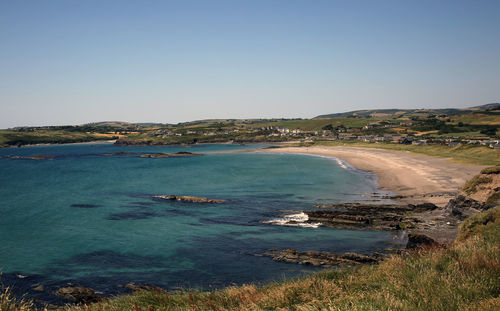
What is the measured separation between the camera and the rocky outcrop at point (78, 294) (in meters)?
17.0

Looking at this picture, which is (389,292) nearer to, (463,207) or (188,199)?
(463,207)

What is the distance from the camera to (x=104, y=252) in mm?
25422

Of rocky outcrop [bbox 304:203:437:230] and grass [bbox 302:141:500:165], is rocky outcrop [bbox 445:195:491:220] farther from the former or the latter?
grass [bbox 302:141:500:165]

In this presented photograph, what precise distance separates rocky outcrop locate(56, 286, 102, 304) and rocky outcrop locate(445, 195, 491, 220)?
26.4m

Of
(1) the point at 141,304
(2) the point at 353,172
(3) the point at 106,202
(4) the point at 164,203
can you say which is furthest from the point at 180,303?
(2) the point at 353,172

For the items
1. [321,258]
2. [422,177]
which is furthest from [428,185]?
[321,258]

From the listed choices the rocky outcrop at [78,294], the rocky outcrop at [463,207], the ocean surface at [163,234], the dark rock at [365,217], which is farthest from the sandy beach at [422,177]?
the rocky outcrop at [78,294]

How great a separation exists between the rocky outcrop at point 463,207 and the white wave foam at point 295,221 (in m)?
11.5

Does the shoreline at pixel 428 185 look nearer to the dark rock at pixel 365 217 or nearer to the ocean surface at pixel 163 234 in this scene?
the dark rock at pixel 365 217

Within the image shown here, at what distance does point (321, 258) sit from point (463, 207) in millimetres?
14455

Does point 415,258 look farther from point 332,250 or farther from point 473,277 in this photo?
point 332,250

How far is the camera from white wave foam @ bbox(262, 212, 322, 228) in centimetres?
2968

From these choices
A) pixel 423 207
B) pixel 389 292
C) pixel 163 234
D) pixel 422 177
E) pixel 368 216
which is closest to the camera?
pixel 389 292

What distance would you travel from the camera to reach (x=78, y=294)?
57.3ft
